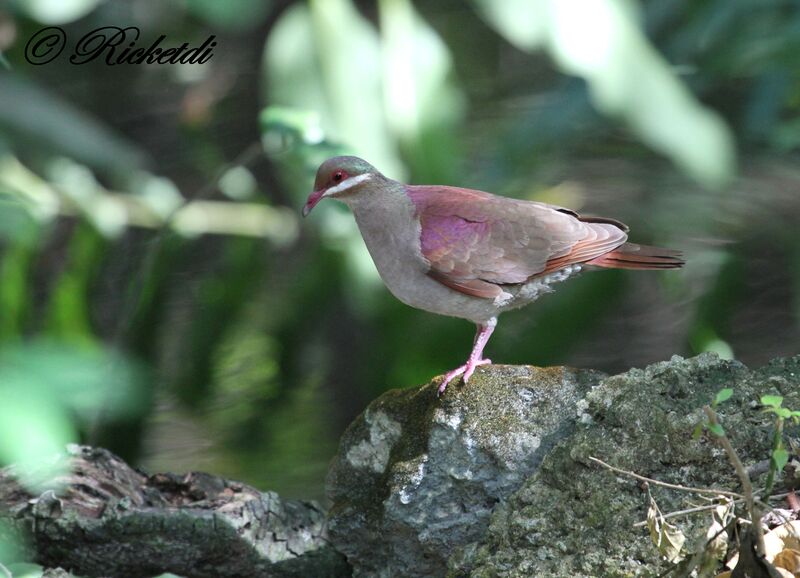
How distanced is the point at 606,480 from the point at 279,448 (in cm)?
337

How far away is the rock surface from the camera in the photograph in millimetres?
2209

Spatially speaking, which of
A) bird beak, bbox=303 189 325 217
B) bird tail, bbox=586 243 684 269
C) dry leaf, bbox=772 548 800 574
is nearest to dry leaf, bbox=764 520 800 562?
dry leaf, bbox=772 548 800 574

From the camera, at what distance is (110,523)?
2592 mm

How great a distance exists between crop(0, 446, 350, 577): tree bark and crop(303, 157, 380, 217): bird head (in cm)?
93

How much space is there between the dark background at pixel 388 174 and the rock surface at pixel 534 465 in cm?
70

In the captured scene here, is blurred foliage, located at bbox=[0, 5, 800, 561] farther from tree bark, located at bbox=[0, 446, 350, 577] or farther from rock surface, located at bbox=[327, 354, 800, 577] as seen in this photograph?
rock surface, located at bbox=[327, 354, 800, 577]

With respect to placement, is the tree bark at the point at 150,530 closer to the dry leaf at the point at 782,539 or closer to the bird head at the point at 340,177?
the bird head at the point at 340,177

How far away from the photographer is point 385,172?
379 centimetres

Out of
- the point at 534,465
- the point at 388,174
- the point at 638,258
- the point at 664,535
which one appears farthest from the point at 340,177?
the point at 664,535

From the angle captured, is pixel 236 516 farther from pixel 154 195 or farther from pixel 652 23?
pixel 652 23

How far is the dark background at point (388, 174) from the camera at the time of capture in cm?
362

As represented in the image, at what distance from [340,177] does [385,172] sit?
495 millimetres

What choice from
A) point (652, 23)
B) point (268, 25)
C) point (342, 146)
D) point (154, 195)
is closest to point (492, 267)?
point (342, 146)

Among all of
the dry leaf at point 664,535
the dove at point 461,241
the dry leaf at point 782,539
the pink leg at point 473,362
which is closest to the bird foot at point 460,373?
the pink leg at point 473,362
